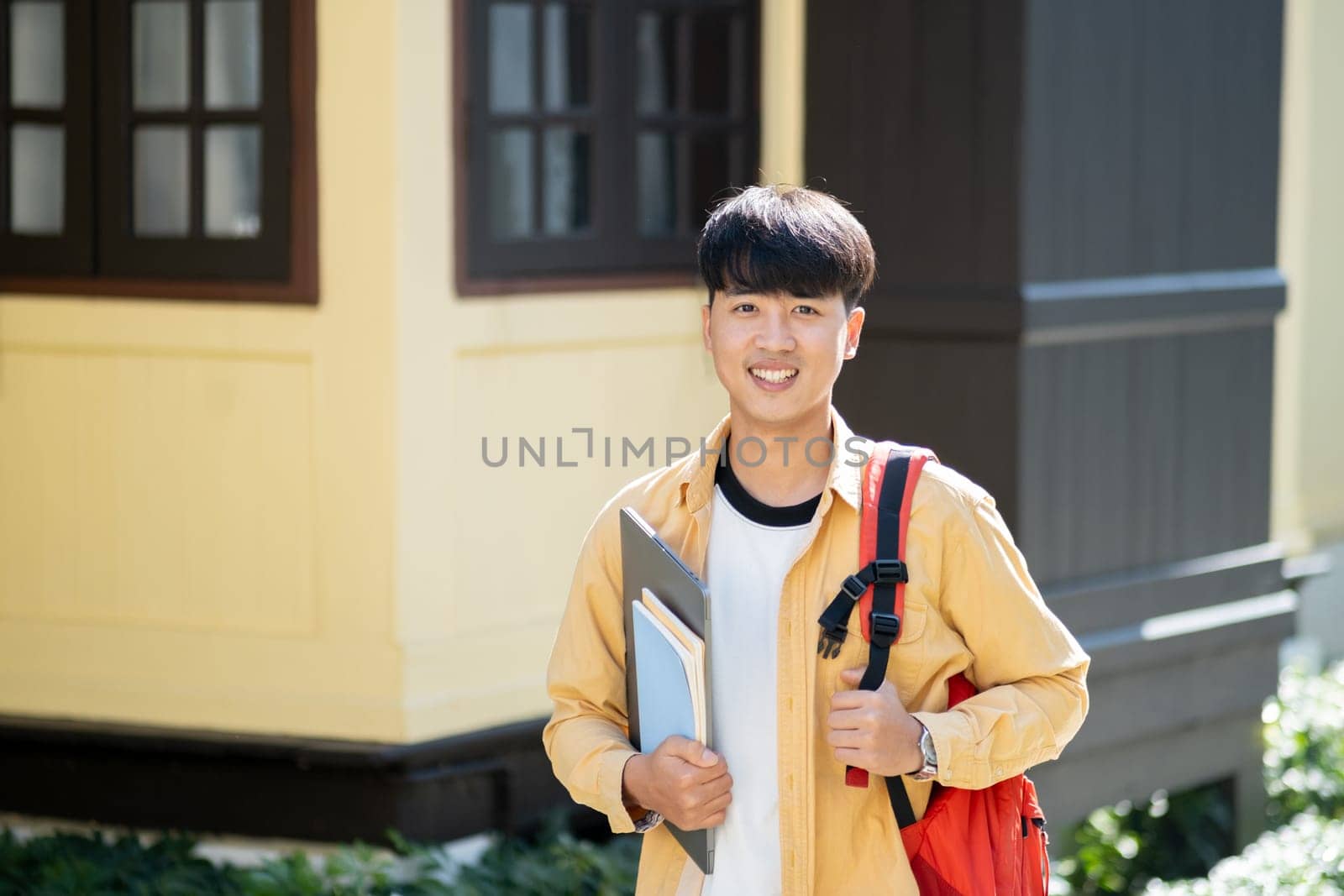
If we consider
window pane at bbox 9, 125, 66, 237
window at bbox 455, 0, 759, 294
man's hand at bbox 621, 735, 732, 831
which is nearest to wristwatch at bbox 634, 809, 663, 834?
man's hand at bbox 621, 735, 732, 831

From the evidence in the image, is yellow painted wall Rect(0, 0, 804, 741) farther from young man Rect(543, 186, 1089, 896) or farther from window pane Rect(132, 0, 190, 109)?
young man Rect(543, 186, 1089, 896)

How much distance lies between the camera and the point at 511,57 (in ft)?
17.0

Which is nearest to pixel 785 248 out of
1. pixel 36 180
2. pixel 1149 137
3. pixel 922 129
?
pixel 922 129

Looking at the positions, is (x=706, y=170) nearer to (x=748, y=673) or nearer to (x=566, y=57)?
(x=566, y=57)

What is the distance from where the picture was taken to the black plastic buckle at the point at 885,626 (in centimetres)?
249

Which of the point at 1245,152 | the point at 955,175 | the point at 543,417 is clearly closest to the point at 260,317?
the point at 543,417

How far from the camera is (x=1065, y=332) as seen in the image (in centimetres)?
522

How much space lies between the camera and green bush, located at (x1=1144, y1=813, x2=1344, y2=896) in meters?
5.43

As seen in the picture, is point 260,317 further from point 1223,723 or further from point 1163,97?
point 1223,723

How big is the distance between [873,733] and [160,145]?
11.9ft

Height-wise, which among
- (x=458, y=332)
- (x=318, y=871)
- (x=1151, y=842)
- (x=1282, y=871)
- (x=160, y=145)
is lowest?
(x=1151, y=842)

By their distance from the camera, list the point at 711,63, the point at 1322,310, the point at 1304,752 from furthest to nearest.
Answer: the point at 1322,310 < the point at 1304,752 < the point at 711,63

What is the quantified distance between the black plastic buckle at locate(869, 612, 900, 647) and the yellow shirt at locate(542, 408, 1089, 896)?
41 millimetres

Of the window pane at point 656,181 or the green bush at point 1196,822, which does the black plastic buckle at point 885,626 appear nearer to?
the window pane at point 656,181
